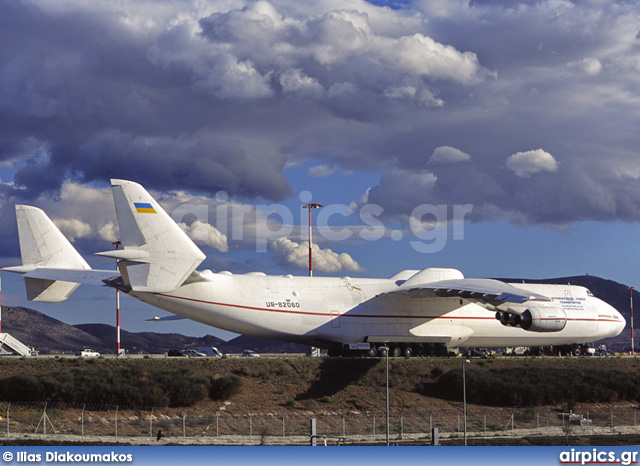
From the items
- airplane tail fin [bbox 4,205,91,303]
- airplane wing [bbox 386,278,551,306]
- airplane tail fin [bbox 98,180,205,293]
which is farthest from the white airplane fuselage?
airplane tail fin [bbox 4,205,91,303]

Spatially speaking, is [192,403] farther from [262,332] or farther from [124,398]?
[262,332]

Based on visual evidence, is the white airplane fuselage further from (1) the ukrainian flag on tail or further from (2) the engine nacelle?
(2) the engine nacelle

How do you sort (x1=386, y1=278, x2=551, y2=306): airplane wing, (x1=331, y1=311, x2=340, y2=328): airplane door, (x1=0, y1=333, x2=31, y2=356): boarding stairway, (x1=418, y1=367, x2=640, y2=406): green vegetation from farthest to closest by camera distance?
(x1=0, y1=333, x2=31, y2=356): boarding stairway < (x1=331, y1=311, x2=340, y2=328): airplane door < (x1=418, y1=367, x2=640, y2=406): green vegetation < (x1=386, y1=278, x2=551, y2=306): airplane wing

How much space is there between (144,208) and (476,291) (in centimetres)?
1513

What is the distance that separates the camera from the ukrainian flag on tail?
3247 centimetres

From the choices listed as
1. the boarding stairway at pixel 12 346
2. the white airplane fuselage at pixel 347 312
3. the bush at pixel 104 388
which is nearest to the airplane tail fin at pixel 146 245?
the white airplane fuselage at pixel 347 312

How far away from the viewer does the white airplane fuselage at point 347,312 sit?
3609cm

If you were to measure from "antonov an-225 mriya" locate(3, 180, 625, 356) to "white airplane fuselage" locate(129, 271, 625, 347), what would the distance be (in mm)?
54

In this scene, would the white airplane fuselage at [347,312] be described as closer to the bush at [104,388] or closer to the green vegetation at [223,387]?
the green vegetation at [223,387]

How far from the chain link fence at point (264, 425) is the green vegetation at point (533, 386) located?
1.57 m

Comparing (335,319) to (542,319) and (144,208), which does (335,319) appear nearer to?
(542,319)

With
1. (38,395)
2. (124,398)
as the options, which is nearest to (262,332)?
(124,398)

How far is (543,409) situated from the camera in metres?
38.4

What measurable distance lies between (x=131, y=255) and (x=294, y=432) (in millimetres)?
9824
